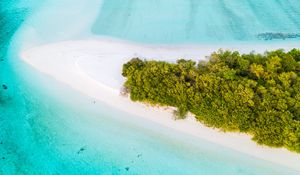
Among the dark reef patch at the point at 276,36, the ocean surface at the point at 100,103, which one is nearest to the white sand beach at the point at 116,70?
the ocean surface at the point at 100,103

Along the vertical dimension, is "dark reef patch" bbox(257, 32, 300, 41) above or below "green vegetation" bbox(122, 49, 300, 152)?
below

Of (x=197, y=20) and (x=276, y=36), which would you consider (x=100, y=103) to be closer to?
(x=197, y=20)

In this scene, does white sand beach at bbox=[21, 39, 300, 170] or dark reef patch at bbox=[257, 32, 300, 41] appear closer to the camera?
white sand beach at bbox=[21, 39, 300, 170]

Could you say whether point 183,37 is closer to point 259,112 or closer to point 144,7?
point 144,7

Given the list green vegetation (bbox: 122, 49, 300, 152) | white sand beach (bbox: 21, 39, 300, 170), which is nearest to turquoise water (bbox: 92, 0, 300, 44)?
white sand beach (bbox: 21, 39, 300, 170)

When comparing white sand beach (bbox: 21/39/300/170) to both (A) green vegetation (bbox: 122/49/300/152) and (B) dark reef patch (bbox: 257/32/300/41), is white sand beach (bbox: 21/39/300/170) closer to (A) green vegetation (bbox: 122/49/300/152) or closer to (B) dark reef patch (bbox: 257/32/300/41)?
(A) green vegetation (bbox: 122/49/300/152)

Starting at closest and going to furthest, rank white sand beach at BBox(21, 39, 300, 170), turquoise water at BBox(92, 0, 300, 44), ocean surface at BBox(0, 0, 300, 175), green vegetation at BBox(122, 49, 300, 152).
→ green vegetation at BBox(122, 49, 300, 152), ocean surface at BBox(0, 0, 300, 175), white sand beach at BBox(21, 39, 300, 170), turquoise water at BBox(92, 0, 300, 44)

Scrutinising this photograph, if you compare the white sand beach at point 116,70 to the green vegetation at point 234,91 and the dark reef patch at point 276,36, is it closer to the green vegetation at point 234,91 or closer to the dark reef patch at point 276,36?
the green vegetation at point 234,91
